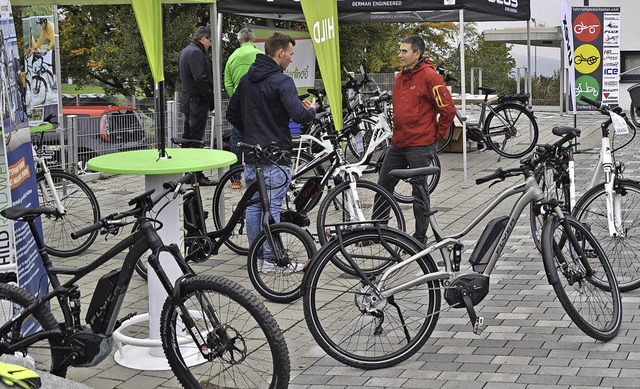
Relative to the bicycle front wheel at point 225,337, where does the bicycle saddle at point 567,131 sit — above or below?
above

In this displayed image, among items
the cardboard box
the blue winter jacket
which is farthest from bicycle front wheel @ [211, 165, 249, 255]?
the cardboard box

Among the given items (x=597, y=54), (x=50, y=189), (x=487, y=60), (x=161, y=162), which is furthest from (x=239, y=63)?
(x=487, y=60)

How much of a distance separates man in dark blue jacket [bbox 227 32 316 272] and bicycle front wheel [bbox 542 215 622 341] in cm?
245

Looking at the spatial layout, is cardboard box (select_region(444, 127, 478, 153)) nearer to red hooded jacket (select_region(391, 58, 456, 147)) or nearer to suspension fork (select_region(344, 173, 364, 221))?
red hooded jacket (select_region(391, 58, 456, 147))

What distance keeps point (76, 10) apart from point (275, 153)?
72.7 ft

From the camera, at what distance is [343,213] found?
810cm

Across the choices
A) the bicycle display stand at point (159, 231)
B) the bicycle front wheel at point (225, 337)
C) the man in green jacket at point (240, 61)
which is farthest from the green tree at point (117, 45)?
the bicycle front wheel at point (225, 337)

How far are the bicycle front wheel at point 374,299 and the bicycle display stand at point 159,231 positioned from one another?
0.83 m

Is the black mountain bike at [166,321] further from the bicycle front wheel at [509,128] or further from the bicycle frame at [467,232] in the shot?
the bicycle front wheel at [509,128]

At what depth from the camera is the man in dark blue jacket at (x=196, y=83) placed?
12.2 m

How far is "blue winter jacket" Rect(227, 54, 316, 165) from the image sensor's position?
7.91 metres

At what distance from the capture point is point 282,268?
7344 mm

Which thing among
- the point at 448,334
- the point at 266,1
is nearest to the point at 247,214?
the point at 448,334

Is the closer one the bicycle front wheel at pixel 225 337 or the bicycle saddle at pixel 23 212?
the bicycle front wheel at pixel 225 337
